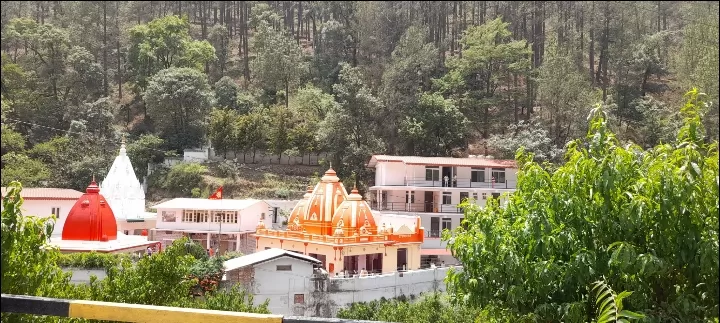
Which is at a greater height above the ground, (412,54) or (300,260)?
(412,54)

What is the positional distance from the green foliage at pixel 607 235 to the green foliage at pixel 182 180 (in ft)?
85.2

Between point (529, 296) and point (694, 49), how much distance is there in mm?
30632

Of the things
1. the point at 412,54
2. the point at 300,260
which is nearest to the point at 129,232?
the point at 300,260

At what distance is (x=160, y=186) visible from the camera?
107 feet

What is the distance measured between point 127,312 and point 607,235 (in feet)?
14.2

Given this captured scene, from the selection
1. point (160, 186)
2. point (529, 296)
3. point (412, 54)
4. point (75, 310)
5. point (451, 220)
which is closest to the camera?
point (75, 310)

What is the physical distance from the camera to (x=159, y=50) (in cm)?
4047

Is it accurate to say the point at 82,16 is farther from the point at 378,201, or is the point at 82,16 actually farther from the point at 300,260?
the point at 300,260

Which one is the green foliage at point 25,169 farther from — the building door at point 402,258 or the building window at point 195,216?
the building door at point 402,258

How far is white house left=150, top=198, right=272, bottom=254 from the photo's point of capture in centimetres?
2489

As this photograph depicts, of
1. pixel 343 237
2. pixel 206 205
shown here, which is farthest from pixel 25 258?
pixel 206 205

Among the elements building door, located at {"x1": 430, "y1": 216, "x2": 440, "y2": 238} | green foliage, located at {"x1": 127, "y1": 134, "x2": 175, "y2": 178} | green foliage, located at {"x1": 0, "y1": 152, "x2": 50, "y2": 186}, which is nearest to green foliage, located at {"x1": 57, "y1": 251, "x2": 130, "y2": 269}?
green foliage, located at {"x1": 0, "y1": 152, "x2": 50, "y2": 186}

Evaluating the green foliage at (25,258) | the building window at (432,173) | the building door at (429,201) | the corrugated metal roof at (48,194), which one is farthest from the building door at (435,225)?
the green foliage at (25,258)

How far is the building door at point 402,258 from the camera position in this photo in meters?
23.0
